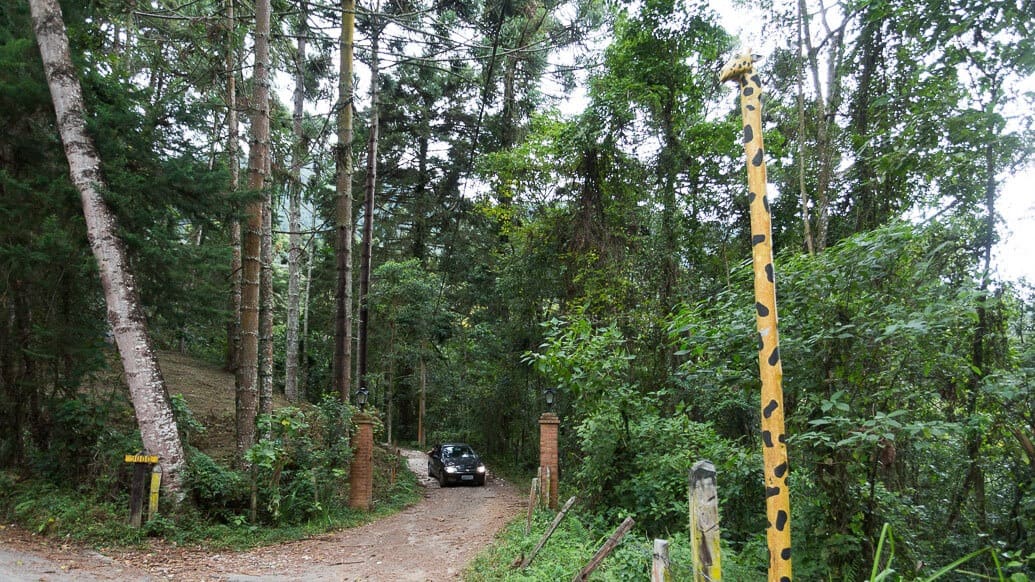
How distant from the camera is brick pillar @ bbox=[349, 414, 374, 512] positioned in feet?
37.0

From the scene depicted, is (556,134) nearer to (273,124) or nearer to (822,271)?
(273,124)

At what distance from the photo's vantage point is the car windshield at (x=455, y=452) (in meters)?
17.9

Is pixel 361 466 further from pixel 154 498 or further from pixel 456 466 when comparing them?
pixel 456 466

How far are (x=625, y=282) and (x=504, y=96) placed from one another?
424 inches

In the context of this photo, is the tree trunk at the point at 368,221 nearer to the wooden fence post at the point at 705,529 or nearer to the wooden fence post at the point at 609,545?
the wooden fence post at the point at 609,545

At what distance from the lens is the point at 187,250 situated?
909cm

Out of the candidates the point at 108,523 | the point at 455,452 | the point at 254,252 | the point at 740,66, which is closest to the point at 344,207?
the point at 254,252

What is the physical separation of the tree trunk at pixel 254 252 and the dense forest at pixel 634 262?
0.05 m

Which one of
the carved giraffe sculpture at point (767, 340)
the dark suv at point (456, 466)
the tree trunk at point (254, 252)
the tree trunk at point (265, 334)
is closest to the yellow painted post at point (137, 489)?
the tree trunk at point (254, 252)

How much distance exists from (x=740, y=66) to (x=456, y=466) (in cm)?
1611

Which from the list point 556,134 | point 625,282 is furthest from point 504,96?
point 625,282

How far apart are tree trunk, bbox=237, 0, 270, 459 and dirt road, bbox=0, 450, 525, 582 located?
2.19 m

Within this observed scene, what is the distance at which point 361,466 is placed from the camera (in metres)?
→ 11.3

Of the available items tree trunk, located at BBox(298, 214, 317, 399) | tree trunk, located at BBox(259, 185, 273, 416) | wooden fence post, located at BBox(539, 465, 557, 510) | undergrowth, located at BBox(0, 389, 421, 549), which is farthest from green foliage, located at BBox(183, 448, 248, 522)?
tree trunk, located at BBox(298, 214, 317, 399)
